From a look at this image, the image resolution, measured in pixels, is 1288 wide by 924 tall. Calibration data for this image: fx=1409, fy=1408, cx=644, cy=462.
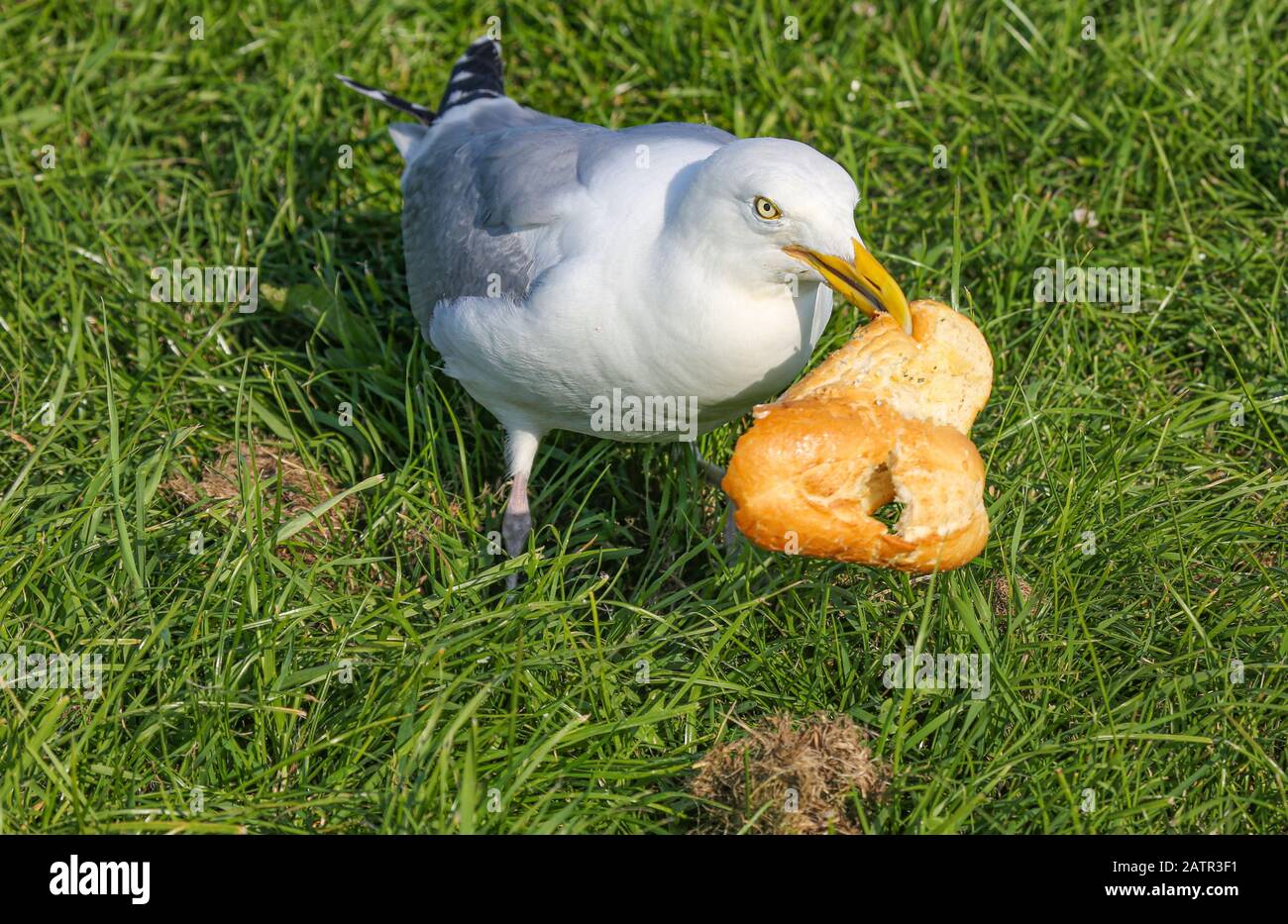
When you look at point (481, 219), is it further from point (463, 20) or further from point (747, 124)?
point (463, 20)

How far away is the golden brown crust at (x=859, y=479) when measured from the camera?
11.0 feet

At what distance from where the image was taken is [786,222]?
140 inches

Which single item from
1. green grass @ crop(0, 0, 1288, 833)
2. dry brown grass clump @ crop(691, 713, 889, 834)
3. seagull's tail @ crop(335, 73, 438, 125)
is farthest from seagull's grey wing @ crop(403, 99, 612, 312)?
dry brown grass clump @ crop(691, 713, 889, 834)

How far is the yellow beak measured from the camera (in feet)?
11.3

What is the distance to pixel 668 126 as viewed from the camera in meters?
4.57

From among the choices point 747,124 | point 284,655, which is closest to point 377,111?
point 747,124

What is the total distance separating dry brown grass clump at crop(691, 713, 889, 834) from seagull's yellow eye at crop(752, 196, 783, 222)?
1.28 m

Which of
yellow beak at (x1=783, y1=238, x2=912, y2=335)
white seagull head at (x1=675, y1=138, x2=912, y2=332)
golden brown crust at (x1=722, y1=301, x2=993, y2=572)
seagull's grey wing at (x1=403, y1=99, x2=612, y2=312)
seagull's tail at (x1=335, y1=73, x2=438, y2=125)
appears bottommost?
golden brown crust at (x1=722, y1=301, x2=993, y2=572)

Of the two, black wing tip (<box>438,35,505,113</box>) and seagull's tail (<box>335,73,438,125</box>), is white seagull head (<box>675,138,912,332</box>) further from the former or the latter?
seagull's tail (<box>335,73,438,125</box>)

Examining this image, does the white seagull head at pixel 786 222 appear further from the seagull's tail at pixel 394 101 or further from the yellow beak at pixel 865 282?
the seagull's tail at pixel 394 101

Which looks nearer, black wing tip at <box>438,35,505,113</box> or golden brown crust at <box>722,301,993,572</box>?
golden brown crust at <box>722,301,993,572</box>

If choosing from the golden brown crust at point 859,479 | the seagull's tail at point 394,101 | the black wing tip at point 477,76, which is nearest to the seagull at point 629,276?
the golden brown crust at point 859,479

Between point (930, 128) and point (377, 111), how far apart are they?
7.89 ft

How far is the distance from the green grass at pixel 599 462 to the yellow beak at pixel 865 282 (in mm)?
808
